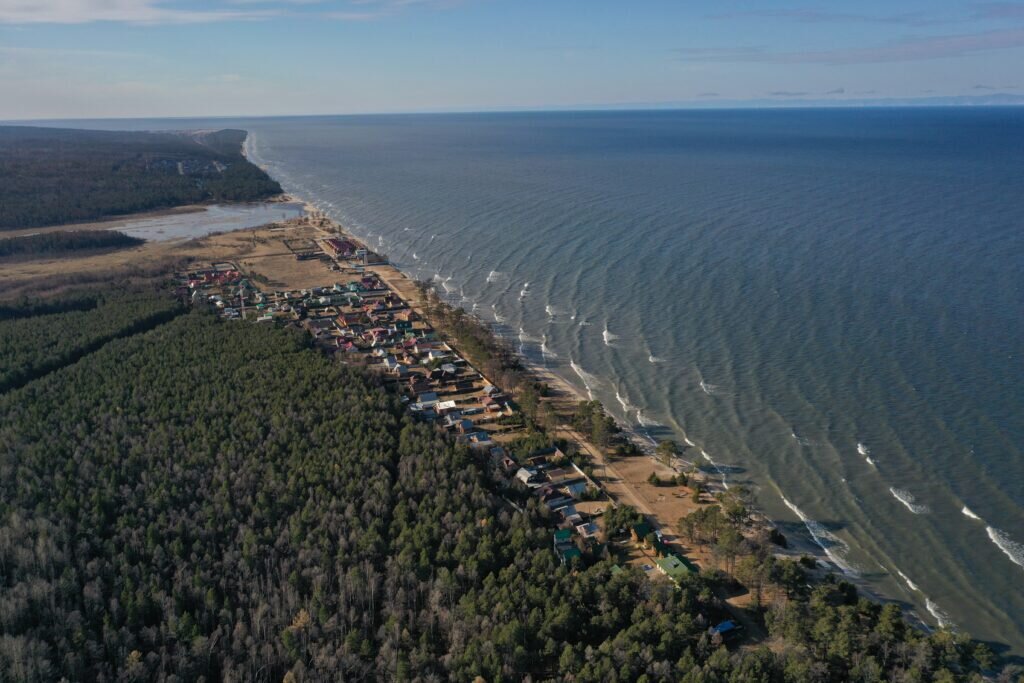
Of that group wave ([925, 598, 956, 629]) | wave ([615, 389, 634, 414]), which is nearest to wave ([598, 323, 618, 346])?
wave ([615, 389, 634, 414])

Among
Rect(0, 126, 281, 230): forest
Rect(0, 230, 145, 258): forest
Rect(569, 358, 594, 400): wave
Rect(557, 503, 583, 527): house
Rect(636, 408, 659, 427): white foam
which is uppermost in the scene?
Rect(0, 126, 281, 230): forest

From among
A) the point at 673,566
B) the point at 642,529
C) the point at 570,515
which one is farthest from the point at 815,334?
the point at 673,566

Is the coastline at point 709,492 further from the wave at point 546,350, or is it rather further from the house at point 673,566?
the wave at point 546,350

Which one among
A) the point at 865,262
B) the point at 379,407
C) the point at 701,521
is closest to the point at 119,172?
the point at 379,407

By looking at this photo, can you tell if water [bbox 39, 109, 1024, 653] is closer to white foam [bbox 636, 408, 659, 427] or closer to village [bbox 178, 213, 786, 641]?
white foam [bbox 636, 408, 659, 427]

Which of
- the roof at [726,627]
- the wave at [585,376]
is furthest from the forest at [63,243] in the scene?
the roof at [726,627]

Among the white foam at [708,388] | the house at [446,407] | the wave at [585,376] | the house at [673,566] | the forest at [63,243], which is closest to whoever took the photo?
the house at [673,566]
